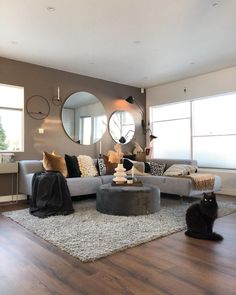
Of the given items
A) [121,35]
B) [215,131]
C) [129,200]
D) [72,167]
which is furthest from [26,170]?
[215,131]

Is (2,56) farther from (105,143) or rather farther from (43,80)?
(105,143)

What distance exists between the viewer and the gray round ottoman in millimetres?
3572

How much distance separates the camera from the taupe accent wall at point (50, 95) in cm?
492

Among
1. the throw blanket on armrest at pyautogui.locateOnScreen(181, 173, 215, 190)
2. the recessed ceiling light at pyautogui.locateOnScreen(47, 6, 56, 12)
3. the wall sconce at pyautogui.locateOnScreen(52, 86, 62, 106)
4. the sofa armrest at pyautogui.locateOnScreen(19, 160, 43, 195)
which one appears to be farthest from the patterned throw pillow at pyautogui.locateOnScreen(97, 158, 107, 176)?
the recessed ceiling light at pyautogui.locateOnScreen(47, 6, 56, 12)

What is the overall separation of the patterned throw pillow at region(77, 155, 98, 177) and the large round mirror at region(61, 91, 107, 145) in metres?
0.81

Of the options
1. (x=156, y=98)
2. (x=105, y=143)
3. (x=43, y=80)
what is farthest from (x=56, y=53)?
(x=156, y=98)

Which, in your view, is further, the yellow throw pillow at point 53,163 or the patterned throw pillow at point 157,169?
the patterned throw pillow at point 157,169

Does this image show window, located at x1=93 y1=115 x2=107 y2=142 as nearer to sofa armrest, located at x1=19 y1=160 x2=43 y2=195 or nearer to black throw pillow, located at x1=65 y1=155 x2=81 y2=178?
black throw pillow, located at x1=65 y1=155 x2=81 y2=178

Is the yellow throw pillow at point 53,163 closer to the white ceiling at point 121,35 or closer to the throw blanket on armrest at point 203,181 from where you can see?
the white ceiling at point 121,35

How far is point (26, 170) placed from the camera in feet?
15.0

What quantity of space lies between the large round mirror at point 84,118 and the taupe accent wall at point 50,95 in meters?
0.12

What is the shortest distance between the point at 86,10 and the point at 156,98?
4.07m

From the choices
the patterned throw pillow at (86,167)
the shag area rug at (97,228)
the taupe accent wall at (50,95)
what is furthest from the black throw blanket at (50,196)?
the taupe accent wall at (50,95)

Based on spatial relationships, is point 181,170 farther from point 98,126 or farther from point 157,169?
point 98,126
